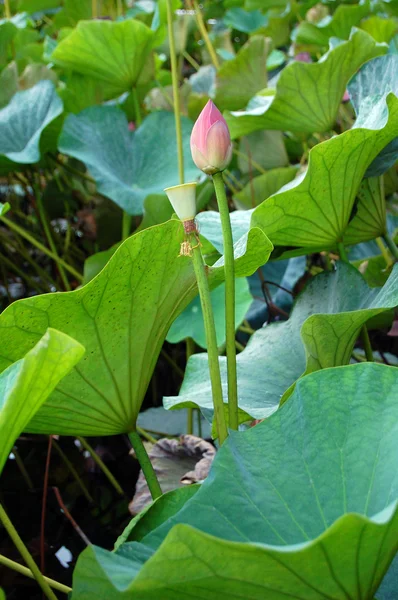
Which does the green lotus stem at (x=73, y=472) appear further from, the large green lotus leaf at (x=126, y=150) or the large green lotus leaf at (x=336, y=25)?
the large green lotus leaf at (x=336, y=25)

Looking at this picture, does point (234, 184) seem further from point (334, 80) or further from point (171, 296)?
point (171, 296)

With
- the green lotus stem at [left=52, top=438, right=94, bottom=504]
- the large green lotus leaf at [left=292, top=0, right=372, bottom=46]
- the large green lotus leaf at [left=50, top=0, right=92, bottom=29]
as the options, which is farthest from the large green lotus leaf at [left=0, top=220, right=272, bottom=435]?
the large green lotus leaf at [left=50, top=0, right=92, bottom=29]

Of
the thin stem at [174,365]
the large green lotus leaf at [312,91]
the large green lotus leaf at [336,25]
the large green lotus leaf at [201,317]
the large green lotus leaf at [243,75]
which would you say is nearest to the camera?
the large green lotus leaf at [312,91]

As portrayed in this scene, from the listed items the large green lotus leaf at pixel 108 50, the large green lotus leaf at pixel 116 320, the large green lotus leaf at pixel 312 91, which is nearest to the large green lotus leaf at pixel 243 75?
the large green lotus leaf at pixel 108 50

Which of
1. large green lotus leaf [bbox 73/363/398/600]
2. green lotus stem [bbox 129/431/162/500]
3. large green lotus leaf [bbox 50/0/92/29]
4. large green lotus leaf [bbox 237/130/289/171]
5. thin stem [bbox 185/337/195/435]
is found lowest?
thin stem [bbox 185/337/195/435]

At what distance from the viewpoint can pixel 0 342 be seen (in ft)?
2.08

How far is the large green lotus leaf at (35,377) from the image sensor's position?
44cm

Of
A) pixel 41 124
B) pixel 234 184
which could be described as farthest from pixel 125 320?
pixel 234 184

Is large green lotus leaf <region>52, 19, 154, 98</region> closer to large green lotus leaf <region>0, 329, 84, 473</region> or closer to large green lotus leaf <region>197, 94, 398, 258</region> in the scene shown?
large green lotus leaf <region>197, 94, 398, 258</region>

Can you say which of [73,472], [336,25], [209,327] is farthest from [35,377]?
[336,25]

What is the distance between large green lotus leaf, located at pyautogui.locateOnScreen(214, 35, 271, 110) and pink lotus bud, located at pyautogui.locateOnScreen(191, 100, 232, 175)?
4.05 ft

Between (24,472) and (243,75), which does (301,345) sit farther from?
(243,75)

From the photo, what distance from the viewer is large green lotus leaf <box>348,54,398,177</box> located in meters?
0.82

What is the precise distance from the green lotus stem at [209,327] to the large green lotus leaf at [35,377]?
5.1 inches
